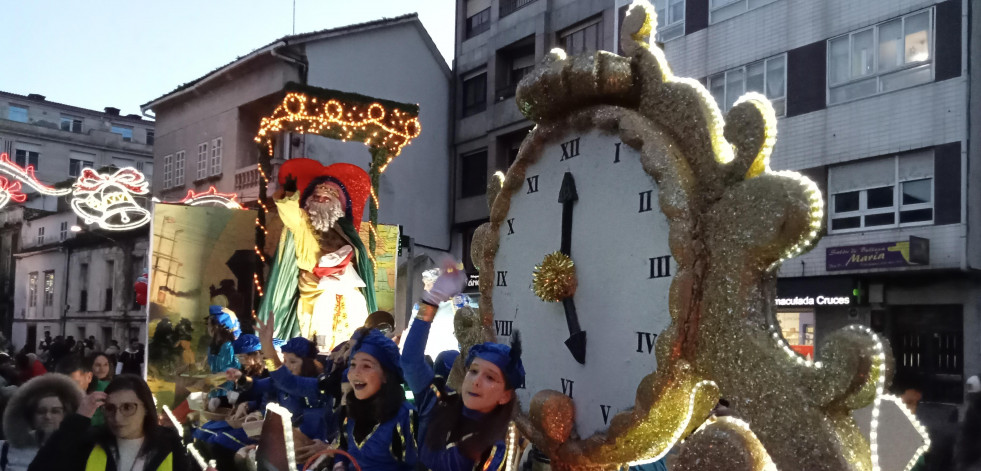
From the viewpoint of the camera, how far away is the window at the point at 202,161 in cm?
2456

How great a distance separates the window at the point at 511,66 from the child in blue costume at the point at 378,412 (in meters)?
18.5

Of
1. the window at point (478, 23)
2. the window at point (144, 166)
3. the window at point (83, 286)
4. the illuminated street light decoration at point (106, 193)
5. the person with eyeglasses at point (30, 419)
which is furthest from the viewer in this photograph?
the window at point (144, 166)

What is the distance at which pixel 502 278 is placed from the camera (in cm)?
400

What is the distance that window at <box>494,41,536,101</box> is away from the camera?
877 inches

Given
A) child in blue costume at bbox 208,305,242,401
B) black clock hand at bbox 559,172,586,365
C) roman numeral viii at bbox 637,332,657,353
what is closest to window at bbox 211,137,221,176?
child in blue costume at bbox 208,305,242,401

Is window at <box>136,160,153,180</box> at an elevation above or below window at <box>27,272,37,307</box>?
above

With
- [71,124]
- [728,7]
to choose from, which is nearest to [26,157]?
[71,124]

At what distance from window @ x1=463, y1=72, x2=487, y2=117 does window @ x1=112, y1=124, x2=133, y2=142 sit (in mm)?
25157

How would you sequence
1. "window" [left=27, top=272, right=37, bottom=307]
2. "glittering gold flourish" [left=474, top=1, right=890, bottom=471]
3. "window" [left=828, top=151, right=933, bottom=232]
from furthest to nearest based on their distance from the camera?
"window" [left=27, top=272, right=37, bottom=307] < "window" [left=828, top=151, right=933, bottom=232] < "glittering gold flourish" [left=474, top=1, right=890, bottom=471]

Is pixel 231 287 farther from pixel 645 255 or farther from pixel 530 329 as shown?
pixel 645 255

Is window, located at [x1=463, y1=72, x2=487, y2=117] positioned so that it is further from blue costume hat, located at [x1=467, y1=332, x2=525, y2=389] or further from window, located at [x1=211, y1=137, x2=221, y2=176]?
blue costume hat, located at [x1=467, y1=332, x2=525, y2=389]

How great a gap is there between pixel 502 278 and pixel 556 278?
62cm

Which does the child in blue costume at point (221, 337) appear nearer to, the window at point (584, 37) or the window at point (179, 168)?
the window at point (584, 37)

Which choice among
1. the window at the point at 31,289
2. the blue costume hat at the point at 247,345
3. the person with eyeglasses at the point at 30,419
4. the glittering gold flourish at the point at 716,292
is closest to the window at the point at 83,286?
the window at the point at 31,289
